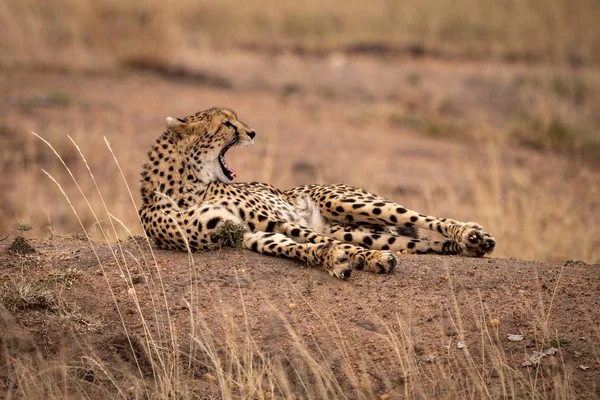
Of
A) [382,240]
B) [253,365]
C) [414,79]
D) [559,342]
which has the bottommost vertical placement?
[253,365]

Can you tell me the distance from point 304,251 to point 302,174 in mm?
5456

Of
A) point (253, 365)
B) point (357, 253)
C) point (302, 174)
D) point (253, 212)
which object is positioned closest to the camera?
point (253, 365)

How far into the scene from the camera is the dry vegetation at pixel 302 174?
13.2 feet

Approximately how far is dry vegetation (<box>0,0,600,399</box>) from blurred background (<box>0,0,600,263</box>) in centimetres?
4

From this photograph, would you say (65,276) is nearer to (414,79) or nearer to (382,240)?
(382,240)

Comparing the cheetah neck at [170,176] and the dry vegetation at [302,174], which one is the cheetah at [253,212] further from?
the dry vegetation at [302,174]

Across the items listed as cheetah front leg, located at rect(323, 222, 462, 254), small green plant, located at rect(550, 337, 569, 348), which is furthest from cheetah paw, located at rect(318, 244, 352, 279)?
small green plant, located at rect(550, 337, 569, 348)

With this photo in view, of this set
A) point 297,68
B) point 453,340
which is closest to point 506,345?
point 453,340

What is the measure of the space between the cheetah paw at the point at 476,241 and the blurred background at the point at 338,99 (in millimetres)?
1946

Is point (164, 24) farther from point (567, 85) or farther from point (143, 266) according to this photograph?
point (143, 266)

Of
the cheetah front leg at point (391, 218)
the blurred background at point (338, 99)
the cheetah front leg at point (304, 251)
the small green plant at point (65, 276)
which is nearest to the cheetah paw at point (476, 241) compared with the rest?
the cheetah front leg at point (391, 218)

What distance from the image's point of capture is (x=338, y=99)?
14016 millimetres

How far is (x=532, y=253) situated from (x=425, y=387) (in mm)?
3777

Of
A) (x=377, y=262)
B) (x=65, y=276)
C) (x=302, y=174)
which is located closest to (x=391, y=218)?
(x=377, y=262)
